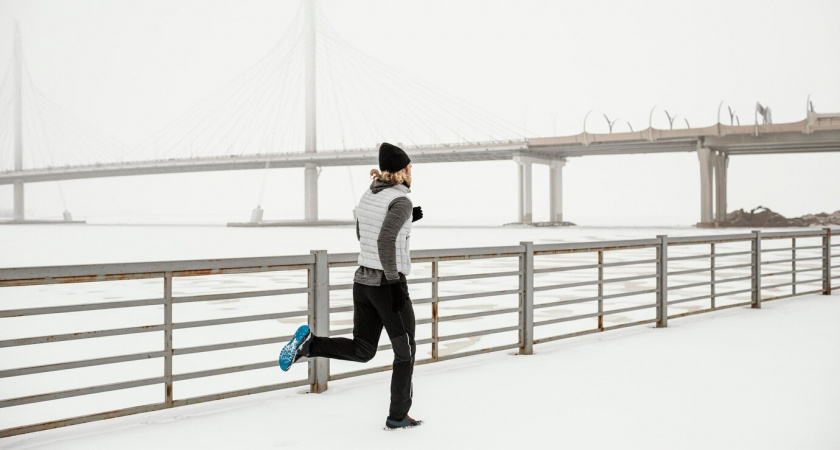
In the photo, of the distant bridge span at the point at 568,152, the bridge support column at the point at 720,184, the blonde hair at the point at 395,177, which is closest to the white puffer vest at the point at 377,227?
Result: the blonde hair at the point at 395,177

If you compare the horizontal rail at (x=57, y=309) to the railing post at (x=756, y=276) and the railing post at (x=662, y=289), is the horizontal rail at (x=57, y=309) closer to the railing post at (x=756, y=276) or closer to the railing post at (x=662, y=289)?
the railing post at (x=662, y=289)

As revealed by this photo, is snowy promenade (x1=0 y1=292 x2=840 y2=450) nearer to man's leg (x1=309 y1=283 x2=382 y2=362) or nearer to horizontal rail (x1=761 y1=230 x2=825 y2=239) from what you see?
man's leg (x1=309 y1=283 x2=382 y2=362)

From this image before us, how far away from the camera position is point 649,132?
6197cm

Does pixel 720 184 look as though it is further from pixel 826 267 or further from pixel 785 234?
pixel 785 234

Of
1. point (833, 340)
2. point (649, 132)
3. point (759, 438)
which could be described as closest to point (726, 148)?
point (649, 132)

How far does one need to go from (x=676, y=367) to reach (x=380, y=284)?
339 cm

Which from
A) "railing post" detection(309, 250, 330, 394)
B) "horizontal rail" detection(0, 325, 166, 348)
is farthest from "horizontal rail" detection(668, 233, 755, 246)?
"horizontal rail" detection(0, 325, 166, 348)

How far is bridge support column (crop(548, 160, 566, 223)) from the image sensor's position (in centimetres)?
7538

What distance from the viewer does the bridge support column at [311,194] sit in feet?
229

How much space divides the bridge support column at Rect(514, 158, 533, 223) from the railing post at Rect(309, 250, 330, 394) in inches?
2495

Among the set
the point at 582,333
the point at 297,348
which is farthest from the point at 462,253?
the point at 297,348

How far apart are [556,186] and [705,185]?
57.3ft

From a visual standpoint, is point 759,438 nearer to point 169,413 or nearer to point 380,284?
point 380,284

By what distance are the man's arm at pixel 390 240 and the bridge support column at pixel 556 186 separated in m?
72.0
